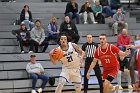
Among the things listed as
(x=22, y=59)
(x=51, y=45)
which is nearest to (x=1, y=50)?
(x=22, y=59)

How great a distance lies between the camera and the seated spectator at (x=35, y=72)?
13.1 m

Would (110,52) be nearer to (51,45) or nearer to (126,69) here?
(126,69)

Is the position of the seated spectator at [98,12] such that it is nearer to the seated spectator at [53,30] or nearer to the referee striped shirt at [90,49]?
the seated spectator at [53,30]

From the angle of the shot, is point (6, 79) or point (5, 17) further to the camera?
point (5, 17)

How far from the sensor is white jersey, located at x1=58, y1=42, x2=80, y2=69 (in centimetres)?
1016

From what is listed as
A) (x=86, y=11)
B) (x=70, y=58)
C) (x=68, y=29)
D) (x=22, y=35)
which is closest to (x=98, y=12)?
(x=86, y=11)

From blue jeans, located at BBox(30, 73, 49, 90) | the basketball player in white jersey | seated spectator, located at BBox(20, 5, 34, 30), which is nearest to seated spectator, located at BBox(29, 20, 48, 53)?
seated spectator, located at BBox(20, 5, 34, 30)

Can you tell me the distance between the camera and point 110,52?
9.83m

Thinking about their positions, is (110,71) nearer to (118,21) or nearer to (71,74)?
(71,74)

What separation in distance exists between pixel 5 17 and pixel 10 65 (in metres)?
3.76

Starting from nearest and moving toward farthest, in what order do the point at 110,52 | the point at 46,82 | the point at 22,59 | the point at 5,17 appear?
the point at 110,52 → the point at 46,82 → the point at 22,59 → the point at 5,17

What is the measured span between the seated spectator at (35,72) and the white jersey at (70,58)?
3.06 meters

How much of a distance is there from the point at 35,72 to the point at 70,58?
327 cm

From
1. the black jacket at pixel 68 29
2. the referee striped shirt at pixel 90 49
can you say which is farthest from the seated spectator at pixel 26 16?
the referee striped shirt at pixel 90 49
